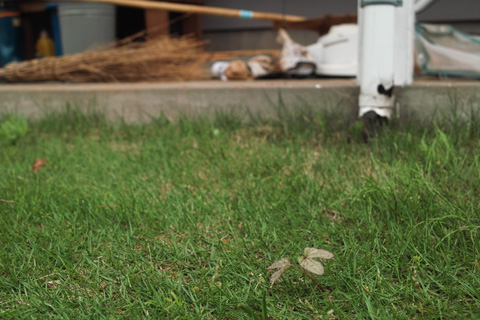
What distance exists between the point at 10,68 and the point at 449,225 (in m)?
3.01

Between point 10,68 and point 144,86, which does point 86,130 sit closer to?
point 144,86

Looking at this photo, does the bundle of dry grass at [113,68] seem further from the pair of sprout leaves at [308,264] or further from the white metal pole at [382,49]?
the pair of sprout leaves at [308,264]

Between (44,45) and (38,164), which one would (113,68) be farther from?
(44,45)

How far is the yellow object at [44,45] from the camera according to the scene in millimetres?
4535

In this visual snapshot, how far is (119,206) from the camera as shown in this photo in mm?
1570

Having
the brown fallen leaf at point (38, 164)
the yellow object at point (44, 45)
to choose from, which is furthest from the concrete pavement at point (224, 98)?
the yellow object at point (44, 45)

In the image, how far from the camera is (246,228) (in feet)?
4.64

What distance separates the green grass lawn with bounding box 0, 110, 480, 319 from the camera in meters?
1.12

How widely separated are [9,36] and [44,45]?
0.31m

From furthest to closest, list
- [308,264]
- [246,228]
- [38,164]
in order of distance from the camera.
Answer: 1. [38,164]
2. [246,228]
3. [308,264]

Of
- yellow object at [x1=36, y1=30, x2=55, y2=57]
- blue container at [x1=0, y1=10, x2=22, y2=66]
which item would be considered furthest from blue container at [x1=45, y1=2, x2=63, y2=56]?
blue container at [x1=0, y1=10, x2=22, y2=66]

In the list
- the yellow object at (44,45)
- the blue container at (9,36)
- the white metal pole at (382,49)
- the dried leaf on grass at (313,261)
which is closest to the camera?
the dried leaf on grass at (313,261)

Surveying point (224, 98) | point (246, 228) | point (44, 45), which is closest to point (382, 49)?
point (224, 98)

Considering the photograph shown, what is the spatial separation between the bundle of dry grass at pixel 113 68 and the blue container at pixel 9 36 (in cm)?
111
